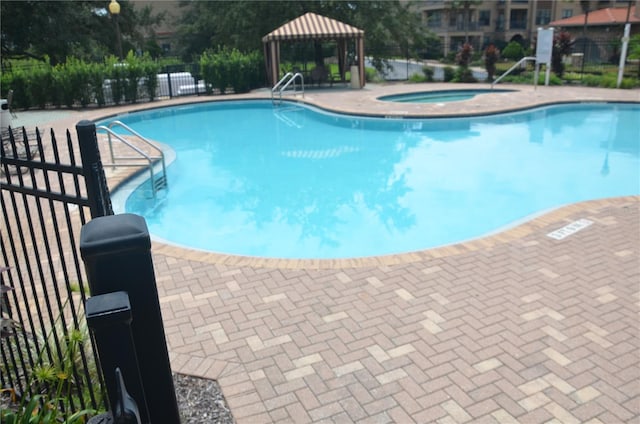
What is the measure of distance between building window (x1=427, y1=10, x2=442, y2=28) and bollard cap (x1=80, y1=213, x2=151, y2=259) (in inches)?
2106

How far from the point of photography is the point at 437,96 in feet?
63.2

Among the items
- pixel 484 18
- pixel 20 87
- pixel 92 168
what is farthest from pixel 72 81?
pixel 484 18

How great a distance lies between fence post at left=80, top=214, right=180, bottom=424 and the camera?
1200 millimetres

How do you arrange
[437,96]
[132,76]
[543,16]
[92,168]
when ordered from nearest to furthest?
[92,168], [132,76], [437,96], [543,16]

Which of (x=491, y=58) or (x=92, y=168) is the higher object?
(x=92, y=168)

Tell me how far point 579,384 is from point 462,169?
7.28 metres

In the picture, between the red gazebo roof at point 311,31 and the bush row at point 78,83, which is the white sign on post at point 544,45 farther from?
the bush row at point 78,83

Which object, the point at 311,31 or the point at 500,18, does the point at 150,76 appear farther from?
the point at 500,18

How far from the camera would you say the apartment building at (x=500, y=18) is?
48.0 metres

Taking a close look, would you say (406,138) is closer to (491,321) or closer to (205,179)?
(205,179)

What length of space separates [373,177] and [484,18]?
45.4 metres

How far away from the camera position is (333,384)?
3268mm

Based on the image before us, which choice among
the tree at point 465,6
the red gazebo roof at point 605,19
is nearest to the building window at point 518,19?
the tree at point 465,6

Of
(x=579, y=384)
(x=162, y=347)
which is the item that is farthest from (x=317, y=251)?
(x=162, y=347)
